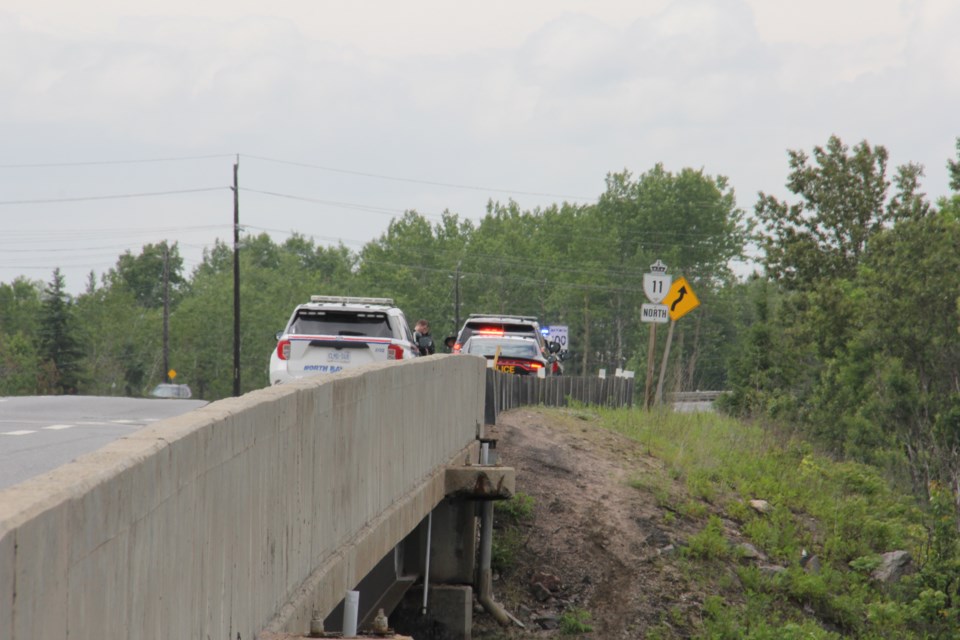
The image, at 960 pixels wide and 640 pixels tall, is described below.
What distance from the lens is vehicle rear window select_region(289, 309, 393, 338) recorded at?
64.8 feet

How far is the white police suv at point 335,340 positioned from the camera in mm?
19406

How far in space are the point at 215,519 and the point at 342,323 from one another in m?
13.9

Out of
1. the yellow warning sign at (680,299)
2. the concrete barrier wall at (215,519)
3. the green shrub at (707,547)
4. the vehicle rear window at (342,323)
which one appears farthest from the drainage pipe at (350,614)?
the yellow warning sign at (680,299)

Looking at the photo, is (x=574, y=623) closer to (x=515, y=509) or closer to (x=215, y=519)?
(x=515, y=509)

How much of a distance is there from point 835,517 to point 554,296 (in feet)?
291

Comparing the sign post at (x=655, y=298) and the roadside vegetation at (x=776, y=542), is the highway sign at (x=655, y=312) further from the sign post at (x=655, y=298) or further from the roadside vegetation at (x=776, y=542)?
the roadside vegetation at (x=776, y=542)

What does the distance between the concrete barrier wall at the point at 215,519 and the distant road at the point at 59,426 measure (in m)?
2.25

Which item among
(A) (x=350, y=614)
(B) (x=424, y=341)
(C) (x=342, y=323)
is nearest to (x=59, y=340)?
(B) (x=424, y=341)

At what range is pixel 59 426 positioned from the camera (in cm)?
1748

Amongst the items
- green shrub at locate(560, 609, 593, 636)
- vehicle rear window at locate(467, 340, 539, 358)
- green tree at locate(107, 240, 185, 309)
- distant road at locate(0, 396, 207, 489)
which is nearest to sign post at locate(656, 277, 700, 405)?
vehicle rear window at locate(467, 340, 539, 358)

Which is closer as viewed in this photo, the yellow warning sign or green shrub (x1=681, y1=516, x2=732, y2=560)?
green shrub (x1=681, y1=516, x2=732, y2=560)

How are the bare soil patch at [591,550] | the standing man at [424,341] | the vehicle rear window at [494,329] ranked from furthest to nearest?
1. the vehicle rear window at [494,329]
2. the standing man at [424,341]
3. the bare soil patch at [591,550]

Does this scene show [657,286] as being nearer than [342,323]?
No

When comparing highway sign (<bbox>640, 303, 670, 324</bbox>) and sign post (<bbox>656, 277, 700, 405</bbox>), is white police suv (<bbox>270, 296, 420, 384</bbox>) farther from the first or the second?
sign post (<bbox>656, 277, 700, 405</bbox>)
